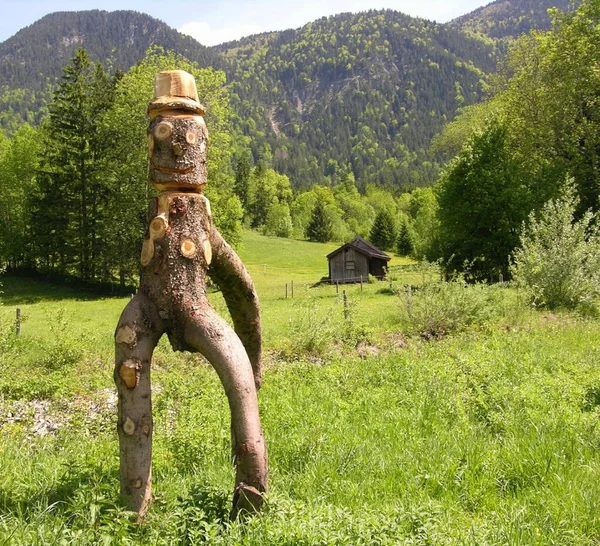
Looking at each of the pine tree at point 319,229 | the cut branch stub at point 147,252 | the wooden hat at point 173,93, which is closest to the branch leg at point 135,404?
the cut branch stub at point 147,252

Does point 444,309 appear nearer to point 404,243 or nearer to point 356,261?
point 356,261

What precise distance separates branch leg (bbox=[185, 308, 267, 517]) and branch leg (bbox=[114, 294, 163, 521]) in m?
0.32

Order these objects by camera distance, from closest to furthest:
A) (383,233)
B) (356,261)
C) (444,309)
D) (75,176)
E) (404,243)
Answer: (444,309) < (75,176) < (356,261) < (404,243) < (383,233)

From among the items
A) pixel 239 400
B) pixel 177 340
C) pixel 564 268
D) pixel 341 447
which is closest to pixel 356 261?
pixel 564 268

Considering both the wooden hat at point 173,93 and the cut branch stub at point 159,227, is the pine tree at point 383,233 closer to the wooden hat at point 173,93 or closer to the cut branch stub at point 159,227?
the wooden hat at point 173,93

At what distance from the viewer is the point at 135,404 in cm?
334

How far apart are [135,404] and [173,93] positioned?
2.22m

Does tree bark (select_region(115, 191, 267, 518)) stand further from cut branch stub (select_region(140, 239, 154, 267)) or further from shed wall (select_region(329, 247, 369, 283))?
shed wall (select_region(329, 247, 369, 283))

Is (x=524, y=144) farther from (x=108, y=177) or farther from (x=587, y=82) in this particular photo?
(x=108, y=177)

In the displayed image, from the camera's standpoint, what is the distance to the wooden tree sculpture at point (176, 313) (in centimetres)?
331

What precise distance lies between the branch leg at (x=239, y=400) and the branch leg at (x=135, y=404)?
1.05 ft

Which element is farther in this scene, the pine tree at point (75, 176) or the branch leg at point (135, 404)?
the pine tree at point (75, 176)

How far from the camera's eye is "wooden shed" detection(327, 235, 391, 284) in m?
44.9

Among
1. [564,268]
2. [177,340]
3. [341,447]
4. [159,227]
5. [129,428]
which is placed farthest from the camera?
[564,268]
